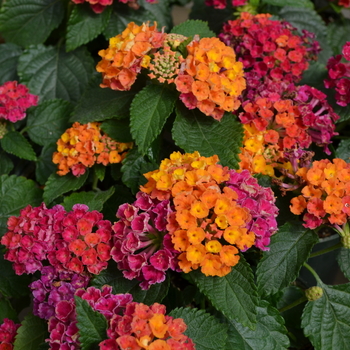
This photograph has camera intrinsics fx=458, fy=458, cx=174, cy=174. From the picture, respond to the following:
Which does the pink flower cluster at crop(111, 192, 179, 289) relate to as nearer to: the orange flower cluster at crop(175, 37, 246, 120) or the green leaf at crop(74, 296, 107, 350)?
the green leaf at crop(74, 296, 107, 350)

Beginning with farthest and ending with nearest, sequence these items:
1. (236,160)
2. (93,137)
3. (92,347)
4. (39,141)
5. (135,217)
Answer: (39,141) → (93,137) → (236,160) → (135,217) → (92,347)

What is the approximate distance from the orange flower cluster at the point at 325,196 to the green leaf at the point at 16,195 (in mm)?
758

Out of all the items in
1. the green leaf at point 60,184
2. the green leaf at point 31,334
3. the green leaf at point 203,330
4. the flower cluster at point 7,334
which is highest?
the green leaf at point 203,330

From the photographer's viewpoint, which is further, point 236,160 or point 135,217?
point 236,160

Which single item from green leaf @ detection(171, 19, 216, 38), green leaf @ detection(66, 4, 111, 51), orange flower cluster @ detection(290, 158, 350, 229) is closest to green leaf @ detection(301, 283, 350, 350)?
orange flower cluster @ detection(290, 158, 350, 229)

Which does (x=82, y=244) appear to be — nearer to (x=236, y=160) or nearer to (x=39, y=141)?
(x=236, y=160)

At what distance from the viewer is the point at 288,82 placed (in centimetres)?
137

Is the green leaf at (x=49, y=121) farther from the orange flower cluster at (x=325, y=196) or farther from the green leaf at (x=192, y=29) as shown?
the orange flower cluster at (x=325, y=196)

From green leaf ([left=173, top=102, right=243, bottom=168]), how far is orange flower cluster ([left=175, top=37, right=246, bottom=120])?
0.04 meters

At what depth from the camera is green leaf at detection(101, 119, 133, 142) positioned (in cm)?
128

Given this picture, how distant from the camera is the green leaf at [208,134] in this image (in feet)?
3.77

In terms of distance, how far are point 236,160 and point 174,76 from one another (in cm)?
26

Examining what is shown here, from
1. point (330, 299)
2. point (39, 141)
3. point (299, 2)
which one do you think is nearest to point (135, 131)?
point (39, 141)

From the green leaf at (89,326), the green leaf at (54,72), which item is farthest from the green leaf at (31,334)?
the green leaf at (54,72)
